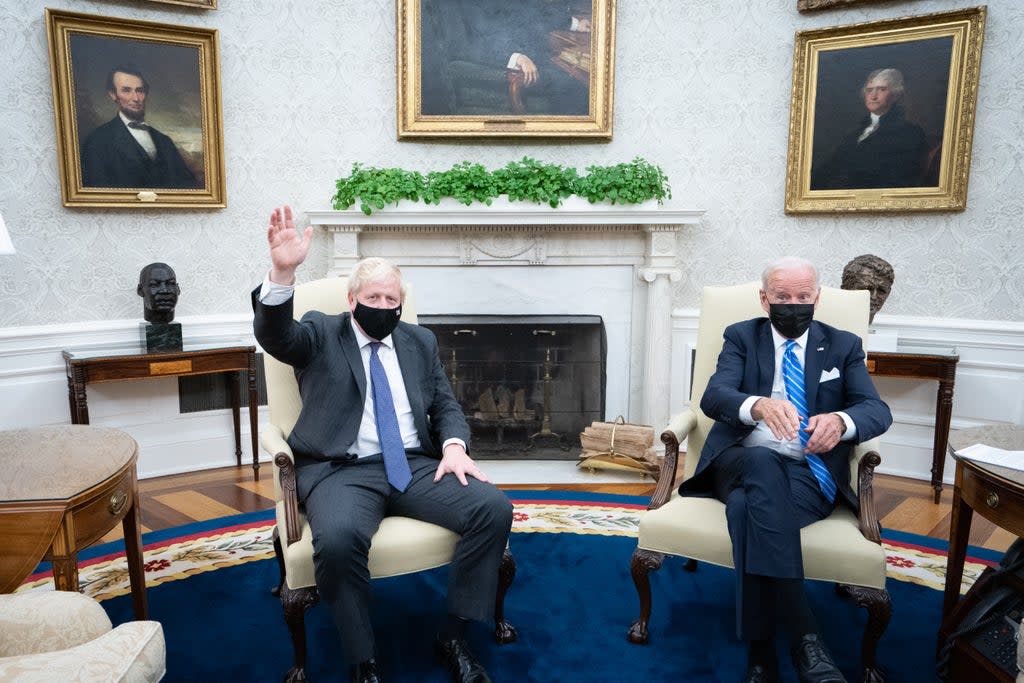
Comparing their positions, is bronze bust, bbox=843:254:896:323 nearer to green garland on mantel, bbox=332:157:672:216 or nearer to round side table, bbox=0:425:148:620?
green garland on mantel, bbox=332:157:672:216

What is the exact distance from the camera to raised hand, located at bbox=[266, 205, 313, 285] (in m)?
2.34

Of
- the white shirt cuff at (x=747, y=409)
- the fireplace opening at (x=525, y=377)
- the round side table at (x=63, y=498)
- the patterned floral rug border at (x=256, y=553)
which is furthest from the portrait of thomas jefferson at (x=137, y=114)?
the white shirt cuff at (x=747, y=409)

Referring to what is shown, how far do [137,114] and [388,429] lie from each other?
10.8 ft

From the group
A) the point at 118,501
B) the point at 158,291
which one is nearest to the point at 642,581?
the point at 118,501

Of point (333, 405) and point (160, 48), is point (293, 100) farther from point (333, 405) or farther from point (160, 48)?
point (333, 405)

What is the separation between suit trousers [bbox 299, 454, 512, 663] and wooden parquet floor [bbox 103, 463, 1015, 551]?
190 cm

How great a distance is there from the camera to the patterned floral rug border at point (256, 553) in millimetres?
3150

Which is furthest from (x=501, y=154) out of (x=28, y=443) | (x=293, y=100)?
(x=28, y=443)

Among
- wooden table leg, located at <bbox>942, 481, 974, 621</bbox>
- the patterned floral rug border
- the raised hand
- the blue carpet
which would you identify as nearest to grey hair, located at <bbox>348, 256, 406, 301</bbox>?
the raised hand

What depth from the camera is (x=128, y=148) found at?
4.58 metres

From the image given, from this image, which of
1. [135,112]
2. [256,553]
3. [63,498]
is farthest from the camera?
[135,112]

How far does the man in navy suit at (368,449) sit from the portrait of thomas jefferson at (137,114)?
272 cm

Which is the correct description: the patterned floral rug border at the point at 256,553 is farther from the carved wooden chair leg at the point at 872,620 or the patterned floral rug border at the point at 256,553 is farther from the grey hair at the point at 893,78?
the grey hair at the point at 893,78

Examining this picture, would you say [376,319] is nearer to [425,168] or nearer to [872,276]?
[425,168]
